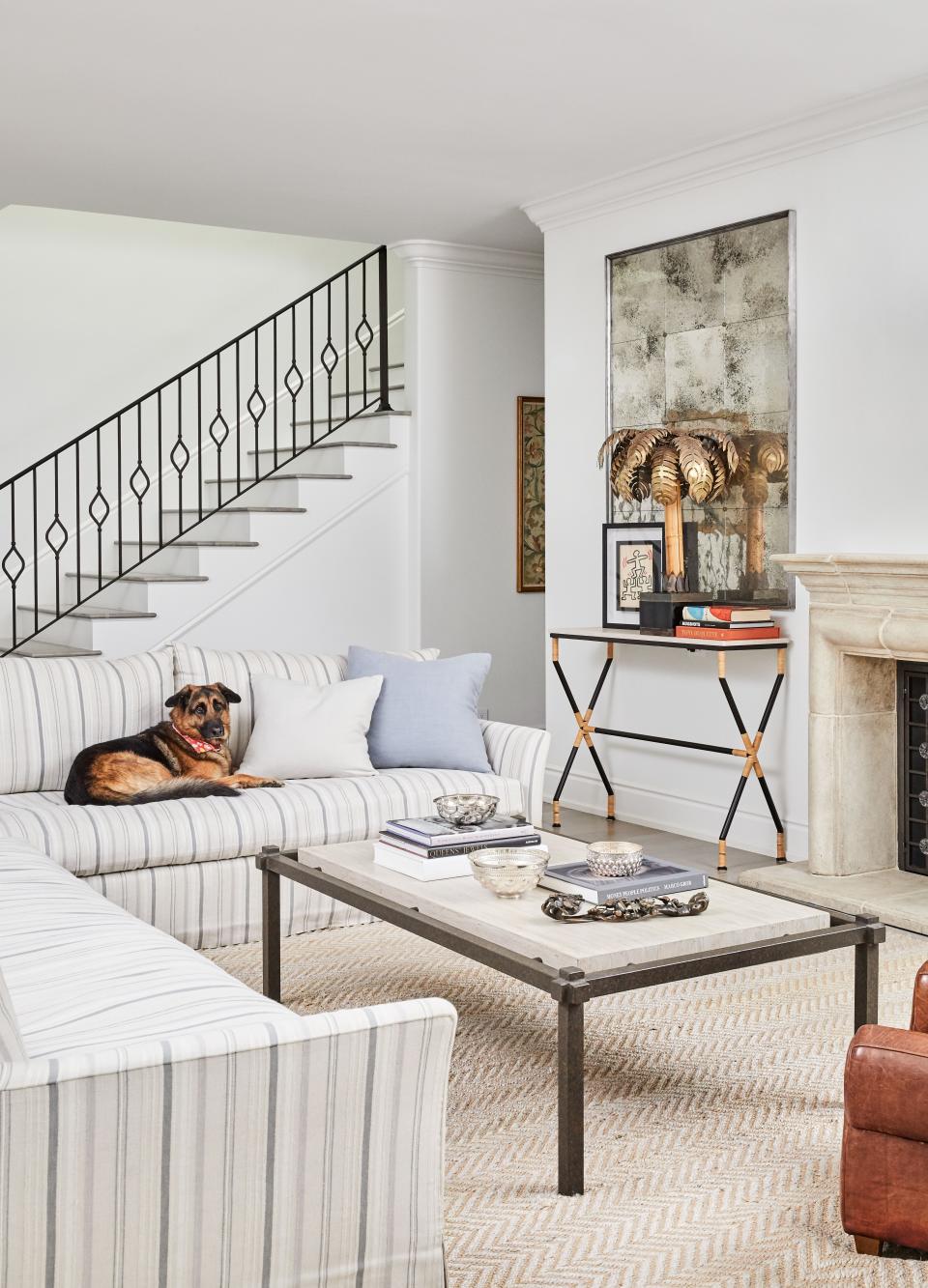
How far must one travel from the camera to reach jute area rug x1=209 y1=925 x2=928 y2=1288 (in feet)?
7.34

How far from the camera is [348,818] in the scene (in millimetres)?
4102

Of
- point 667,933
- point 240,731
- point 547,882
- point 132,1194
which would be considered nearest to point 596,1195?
point 667,933

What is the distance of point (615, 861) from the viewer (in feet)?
9.43

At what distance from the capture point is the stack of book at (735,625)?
4.96 m

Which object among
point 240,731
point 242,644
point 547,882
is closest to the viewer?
point 547,882

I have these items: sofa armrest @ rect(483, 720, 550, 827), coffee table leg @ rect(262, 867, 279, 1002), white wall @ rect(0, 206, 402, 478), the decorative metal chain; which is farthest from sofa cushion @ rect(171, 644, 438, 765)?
white wall @ rect(0, 206, 402, 478)

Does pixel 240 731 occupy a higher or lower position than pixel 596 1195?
higher

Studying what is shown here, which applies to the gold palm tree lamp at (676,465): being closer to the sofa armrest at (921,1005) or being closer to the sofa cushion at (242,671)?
the sofa cushion at (242,671)

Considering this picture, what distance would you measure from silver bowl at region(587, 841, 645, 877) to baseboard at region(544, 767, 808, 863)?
2.29 m

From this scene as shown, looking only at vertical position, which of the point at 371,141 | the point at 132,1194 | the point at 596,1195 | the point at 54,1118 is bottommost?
the point at 596,1195

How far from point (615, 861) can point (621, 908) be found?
170mm

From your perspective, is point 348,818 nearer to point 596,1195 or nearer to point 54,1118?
point 596,1195

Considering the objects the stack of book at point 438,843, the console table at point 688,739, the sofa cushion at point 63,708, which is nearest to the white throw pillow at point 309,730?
the sofa cushion at point 63,708

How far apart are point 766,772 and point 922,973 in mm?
2833
